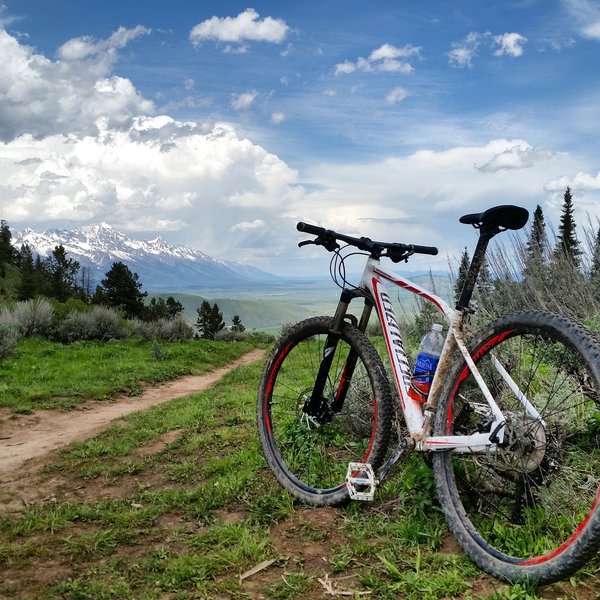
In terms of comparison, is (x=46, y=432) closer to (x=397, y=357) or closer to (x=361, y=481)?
(x=361, y=481)

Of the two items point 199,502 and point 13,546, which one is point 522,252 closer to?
point 199,502

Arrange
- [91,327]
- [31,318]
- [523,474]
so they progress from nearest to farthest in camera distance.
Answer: [523,474] < [31,318] < [91,327]

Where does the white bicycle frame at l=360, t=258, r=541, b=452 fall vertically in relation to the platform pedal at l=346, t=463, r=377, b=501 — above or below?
above

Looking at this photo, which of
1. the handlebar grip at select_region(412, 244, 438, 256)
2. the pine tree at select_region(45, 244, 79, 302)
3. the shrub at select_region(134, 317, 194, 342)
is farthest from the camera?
the pine tree at select_region(45, 244, 79, 302)

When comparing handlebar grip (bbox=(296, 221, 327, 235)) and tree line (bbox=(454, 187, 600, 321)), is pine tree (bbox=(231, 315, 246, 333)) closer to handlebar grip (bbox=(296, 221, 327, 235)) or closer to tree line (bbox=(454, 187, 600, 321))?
tree line (bbox=(454, 187, 600, 321))

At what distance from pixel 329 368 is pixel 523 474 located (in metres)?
1.85

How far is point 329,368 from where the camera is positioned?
4840mm

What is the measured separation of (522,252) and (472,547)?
8.25 m

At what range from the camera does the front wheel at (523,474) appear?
119 inches

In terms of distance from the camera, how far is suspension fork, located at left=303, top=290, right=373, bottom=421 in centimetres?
469

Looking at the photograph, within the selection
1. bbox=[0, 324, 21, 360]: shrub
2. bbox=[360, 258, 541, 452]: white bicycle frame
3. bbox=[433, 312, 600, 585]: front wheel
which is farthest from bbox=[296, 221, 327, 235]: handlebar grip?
bbox=[0, 324, 21, 360]: shrub

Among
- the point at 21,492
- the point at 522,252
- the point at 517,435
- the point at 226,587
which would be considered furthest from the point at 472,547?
the point at 522,252

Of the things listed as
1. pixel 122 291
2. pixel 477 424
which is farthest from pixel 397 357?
pixel 122 291

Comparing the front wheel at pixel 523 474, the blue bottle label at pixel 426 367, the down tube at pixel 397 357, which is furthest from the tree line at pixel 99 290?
the front wheel at pixel 523 474
